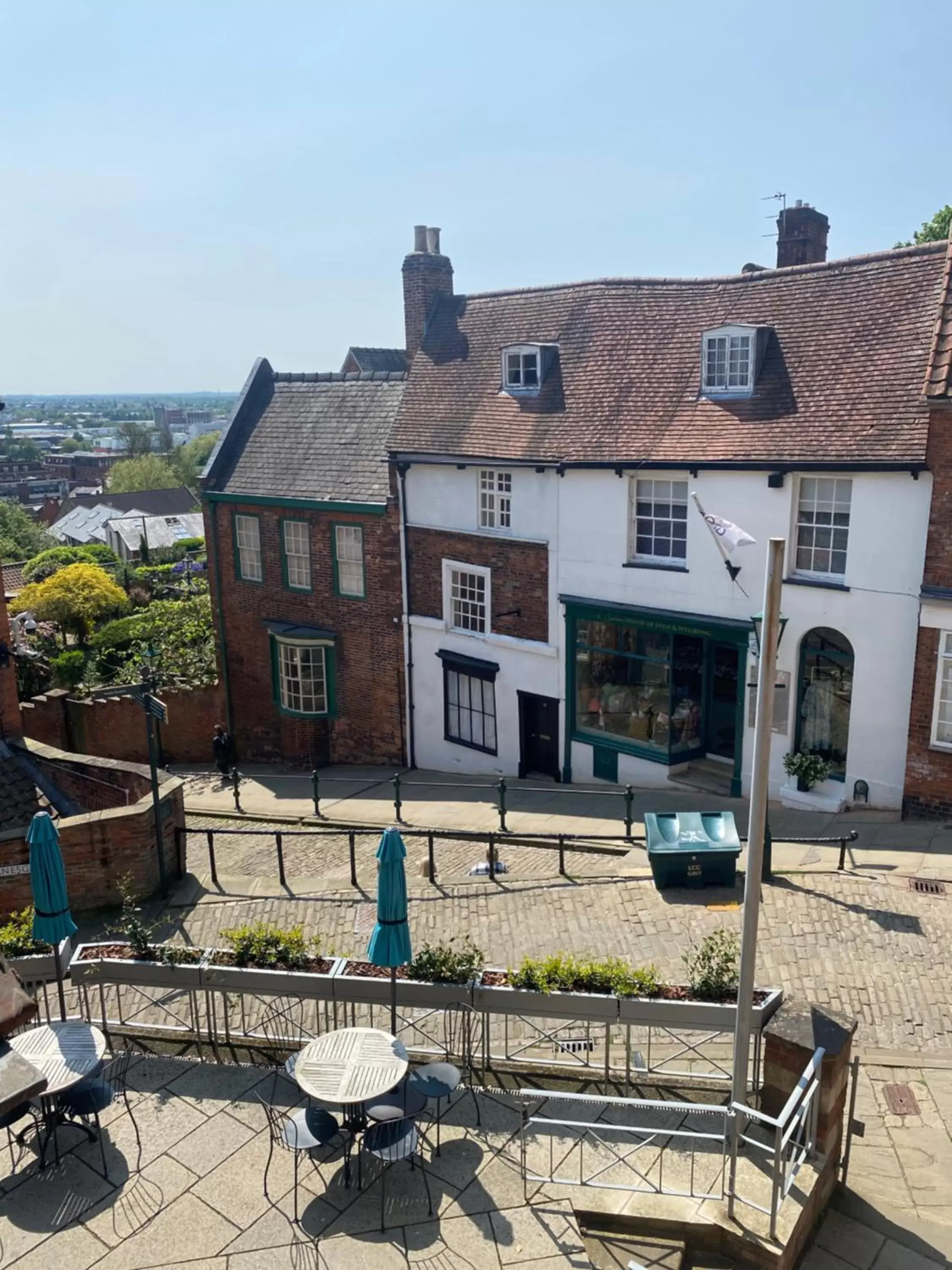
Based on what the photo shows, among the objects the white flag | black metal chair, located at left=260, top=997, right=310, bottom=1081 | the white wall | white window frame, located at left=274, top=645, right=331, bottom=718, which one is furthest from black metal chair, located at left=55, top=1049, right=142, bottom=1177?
white window frame, located at left=274, top=645, right=331, bottom=718

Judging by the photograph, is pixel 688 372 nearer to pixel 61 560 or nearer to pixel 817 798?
pixel 817 798

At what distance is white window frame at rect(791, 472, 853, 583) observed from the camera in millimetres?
14930

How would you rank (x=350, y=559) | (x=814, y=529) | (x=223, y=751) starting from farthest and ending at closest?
(x=223, y=751) < (x=350, y=559) < (x=814, y=529)

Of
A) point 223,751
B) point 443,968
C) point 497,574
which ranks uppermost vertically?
point 497,574

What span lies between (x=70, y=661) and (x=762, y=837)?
72.9 feet

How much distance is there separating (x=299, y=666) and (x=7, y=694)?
809 centimetres

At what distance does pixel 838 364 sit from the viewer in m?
15.7

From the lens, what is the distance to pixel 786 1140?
6496 mm

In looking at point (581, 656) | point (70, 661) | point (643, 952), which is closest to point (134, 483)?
point (70, 661)

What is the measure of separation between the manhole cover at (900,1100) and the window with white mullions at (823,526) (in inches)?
332

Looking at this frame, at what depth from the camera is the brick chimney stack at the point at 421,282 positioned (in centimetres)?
2300

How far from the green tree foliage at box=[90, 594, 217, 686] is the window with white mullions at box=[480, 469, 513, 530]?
9.82 m

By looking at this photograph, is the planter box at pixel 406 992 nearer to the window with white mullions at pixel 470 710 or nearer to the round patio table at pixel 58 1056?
the round patio table at pixel 58 1056

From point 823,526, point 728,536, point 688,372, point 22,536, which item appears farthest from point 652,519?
point 22,536
